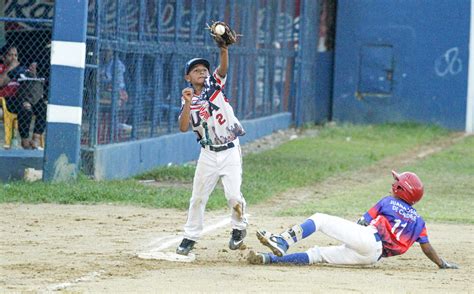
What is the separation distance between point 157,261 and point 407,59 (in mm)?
20738

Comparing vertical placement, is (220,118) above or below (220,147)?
above

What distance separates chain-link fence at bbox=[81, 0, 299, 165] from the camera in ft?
48.7

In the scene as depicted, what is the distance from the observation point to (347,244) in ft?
29.3

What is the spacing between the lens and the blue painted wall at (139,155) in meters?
14.9

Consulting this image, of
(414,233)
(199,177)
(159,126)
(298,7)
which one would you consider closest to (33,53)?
(159,126)

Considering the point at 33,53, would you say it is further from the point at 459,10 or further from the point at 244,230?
the point at 459,10

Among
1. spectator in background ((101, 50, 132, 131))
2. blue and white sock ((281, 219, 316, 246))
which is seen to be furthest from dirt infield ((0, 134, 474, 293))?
spectator in background ((101, 50, 132, 131))

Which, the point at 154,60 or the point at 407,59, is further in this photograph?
the point at 407,59

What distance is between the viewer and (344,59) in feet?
97.7

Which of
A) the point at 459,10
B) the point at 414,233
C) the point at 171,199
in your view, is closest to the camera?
the point at 414,233

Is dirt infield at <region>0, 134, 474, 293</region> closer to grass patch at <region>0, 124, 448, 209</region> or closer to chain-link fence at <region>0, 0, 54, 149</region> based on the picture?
grass patch at <region>0, 124, 448, 209</region>

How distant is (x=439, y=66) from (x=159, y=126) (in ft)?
42.4

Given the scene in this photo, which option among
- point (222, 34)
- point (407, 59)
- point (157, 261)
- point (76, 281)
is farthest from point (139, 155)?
point (407, 59)

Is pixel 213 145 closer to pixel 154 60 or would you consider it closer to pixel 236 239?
pixel 236 239
